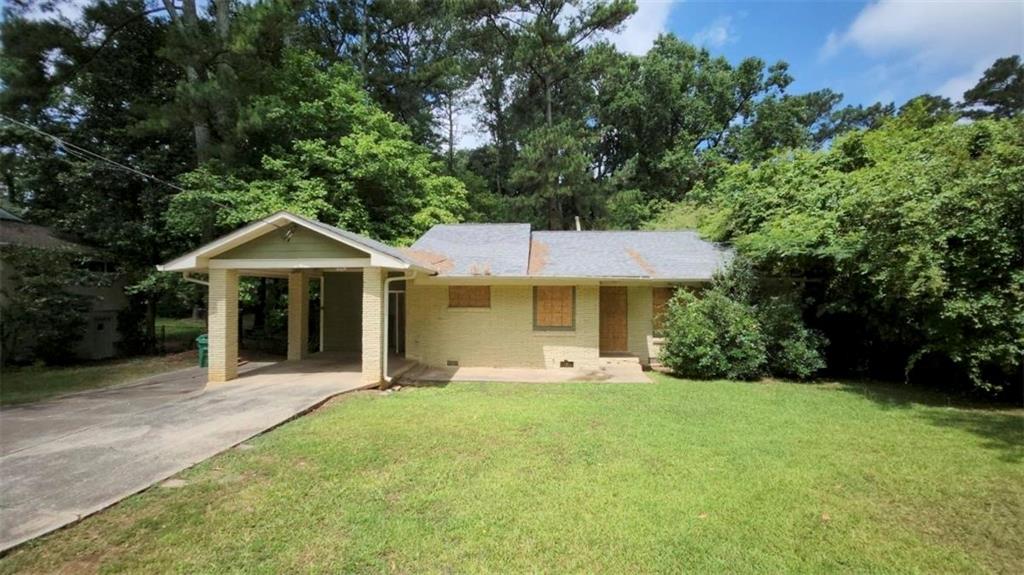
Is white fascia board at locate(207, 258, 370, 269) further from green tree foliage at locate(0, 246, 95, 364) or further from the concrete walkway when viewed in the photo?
green tree foliage at locate(0, 246, 95, 364)

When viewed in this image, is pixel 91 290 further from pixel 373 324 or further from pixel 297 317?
pixel 373 324

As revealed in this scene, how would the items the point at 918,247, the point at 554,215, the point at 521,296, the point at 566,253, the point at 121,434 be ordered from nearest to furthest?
1. the point at 121,434
2. the point at 918,247
3. the point at 521,296
4. the point at 566,253
5. the point at 554,215

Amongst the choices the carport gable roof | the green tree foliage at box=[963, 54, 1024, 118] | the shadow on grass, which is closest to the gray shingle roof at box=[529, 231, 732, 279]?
the carport gable roof

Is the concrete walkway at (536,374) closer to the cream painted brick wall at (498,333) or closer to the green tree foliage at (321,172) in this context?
the cream painted brick wall at (498,333)

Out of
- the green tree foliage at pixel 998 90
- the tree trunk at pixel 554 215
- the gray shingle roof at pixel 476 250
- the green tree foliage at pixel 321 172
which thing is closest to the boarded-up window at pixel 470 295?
the gray shingle roof at pixel 476 250

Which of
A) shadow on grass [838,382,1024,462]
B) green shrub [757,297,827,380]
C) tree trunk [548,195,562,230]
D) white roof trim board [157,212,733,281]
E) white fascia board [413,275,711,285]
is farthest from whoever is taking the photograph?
tree trunk [548,195,562,230]

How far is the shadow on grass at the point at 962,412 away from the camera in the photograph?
629cm

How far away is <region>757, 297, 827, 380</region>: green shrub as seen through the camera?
10.8m

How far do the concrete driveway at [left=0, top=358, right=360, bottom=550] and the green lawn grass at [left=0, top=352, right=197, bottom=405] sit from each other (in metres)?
A: 1.23

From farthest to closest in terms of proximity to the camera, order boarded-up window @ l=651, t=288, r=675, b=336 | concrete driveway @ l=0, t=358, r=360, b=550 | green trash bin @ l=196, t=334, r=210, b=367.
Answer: green trash bin @ l=196, t=334, r=210, b=367, boarded-up window @ l=651, t=288, r=675, b=336, concrete driveway @ l=0, t=358, r=360, b=550

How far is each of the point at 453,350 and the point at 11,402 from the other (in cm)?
927

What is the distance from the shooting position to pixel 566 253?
1388 cm

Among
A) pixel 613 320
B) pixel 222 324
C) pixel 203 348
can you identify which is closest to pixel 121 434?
pixel 222 324

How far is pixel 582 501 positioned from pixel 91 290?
20.2 meters
